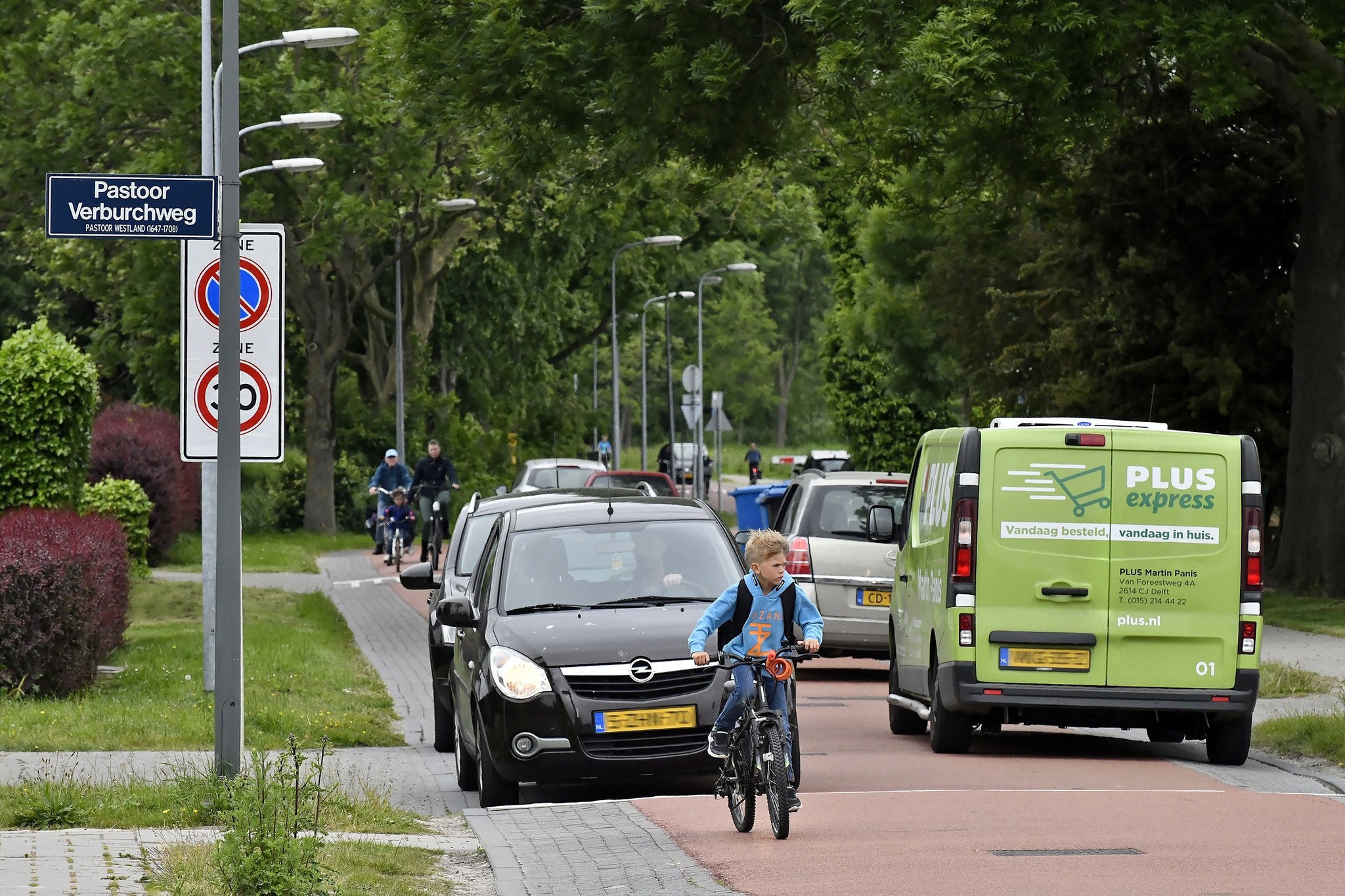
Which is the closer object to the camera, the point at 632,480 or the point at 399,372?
the point at 632,480

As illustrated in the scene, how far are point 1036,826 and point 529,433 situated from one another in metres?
51.1

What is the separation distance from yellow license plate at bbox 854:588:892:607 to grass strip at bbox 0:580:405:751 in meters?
4.16

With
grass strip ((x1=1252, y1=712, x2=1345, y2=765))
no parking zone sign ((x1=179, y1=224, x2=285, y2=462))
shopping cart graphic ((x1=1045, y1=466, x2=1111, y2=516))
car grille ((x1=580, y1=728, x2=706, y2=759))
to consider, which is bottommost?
grass strip ((x1=1252, y1=712, x2=1345, y2=765))

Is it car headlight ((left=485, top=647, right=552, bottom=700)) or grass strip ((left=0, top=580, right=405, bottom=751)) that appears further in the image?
grass strip ((left=0, top=580, right=405, bottom=751))

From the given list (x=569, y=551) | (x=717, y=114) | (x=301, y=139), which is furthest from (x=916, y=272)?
(x=569, y=551)

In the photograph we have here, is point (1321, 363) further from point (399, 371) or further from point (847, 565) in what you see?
point (399, 371)

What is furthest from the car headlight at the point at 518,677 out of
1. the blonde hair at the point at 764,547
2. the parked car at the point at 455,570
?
the blonde hair at the point at 764,547

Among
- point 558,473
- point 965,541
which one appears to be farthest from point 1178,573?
point 558,473

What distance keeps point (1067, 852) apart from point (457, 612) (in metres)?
3.93

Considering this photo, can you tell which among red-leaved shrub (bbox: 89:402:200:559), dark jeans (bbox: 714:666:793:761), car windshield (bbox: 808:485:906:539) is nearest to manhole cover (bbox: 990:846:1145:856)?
dark jeans (bbox: 714:666:793:761)

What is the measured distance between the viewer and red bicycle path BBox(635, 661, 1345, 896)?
8227 millimetres

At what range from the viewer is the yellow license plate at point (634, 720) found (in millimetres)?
10891

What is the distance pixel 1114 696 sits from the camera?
1242cm

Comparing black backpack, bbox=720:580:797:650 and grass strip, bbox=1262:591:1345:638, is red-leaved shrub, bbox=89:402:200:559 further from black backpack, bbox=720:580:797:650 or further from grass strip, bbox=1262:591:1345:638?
black backpack, bbox=720:580:797:650
